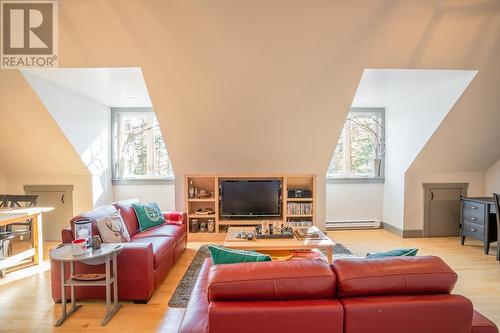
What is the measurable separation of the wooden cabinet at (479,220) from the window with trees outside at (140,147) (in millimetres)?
5128

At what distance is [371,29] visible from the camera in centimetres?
288

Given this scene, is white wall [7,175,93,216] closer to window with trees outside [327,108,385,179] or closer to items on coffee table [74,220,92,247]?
items on coffee table [74,220,92,247]

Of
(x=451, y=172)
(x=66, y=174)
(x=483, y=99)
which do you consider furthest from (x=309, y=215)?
(x=66, y=174)

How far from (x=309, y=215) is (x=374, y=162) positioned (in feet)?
5.77

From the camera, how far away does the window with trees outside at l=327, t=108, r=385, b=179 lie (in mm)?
5602

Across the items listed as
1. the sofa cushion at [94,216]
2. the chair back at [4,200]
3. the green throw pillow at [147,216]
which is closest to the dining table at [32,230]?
the chair back at [4,200]

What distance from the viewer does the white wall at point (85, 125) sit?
12.2ft

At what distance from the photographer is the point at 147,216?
3955 millimetres

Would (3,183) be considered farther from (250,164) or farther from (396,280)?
(396,280)

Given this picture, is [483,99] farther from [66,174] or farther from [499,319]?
[66,174]

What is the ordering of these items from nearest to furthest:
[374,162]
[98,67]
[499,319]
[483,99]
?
[499,319], [98,67], [483,99], [374,162]

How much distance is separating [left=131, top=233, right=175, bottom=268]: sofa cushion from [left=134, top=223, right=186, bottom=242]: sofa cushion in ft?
0.41

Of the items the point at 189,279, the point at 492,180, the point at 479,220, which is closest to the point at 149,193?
the point at 189,279

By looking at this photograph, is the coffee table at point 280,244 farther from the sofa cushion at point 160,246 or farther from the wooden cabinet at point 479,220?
the wooden cabinet at point 479,220
